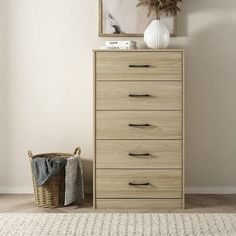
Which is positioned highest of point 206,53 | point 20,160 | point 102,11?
point 102,11

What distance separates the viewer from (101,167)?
147 inches

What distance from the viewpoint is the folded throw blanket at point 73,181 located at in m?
3.81

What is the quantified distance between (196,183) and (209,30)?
45.4 inches

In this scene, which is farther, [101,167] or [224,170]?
[224,170]

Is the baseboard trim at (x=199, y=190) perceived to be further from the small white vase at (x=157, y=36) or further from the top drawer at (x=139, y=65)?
the small white vase at (x=157, y=36)

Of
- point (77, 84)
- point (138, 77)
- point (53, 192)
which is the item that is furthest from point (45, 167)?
point (138, 77)

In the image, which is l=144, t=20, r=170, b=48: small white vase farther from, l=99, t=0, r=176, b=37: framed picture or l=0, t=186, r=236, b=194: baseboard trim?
l=0, t=186, r=236, b=194: baseboard trim

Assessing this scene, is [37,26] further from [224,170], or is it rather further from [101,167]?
[224,170]

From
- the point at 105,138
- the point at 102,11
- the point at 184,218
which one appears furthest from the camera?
the point at 102,11

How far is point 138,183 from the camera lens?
374 cm

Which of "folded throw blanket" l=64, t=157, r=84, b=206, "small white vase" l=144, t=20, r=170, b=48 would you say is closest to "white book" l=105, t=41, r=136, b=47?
"small white vase" l=144, t=20, r=170, b=48

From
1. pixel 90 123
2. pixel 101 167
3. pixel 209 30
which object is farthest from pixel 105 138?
pixel 209 30

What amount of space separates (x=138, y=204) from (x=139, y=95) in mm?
734

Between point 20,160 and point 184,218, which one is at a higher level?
point 20,160
